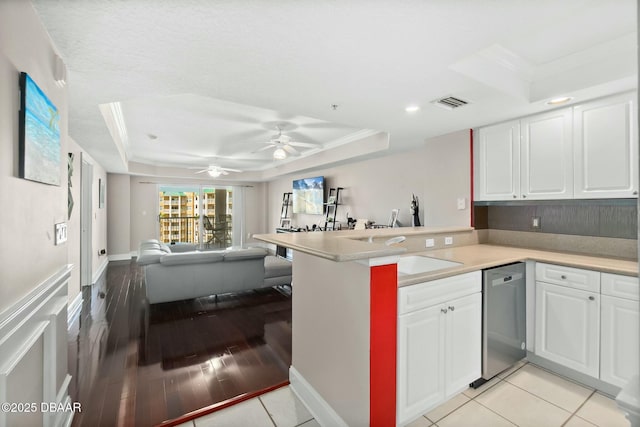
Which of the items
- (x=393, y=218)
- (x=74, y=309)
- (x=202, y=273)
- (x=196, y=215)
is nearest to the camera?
(x=74, y=309)

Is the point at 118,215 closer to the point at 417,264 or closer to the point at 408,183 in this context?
the point at 408,183

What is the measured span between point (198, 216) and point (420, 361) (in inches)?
329

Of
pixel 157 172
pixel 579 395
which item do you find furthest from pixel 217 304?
pixel 157 172

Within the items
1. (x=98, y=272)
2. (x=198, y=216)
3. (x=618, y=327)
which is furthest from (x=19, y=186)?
(x=198, y=216)

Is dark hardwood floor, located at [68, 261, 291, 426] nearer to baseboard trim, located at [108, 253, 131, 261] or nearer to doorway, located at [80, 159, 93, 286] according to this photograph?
doorway, located at [80, 159, 93, 286]

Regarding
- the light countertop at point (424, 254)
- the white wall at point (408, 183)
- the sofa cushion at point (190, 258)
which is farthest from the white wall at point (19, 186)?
the white wall at point (408, 183)

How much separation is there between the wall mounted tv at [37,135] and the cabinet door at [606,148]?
3.58m

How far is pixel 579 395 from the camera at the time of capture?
6.47 feet

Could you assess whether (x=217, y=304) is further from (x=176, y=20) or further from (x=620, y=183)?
(x=620, y=183)

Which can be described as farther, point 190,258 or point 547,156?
point 190,258

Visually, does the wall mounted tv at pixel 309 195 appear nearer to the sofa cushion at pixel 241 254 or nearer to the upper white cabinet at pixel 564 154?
the sofa cushion at pixel 241 254

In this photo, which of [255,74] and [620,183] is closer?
[255,74]

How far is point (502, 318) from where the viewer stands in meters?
2.13

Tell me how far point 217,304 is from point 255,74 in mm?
3113
